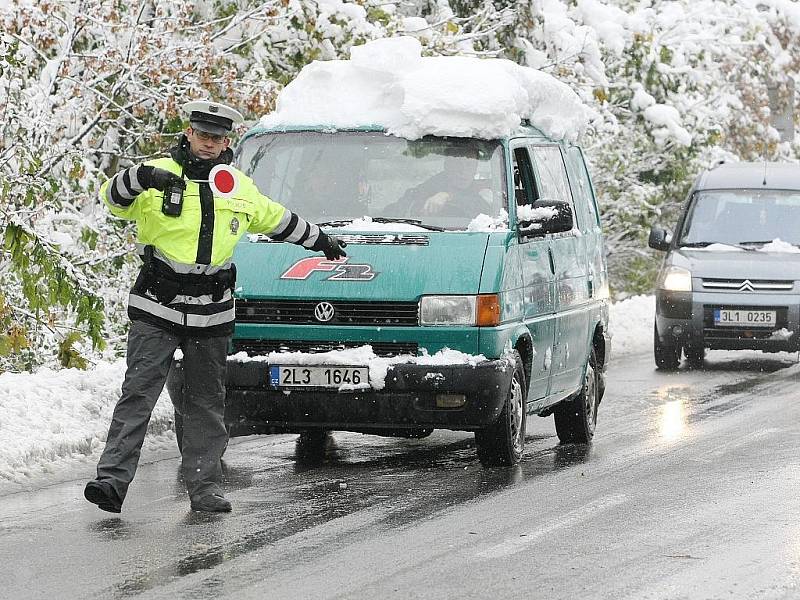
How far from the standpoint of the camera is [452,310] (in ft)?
28.1

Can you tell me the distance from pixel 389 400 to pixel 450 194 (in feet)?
4.49

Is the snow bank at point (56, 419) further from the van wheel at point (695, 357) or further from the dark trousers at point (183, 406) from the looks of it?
the van wheel at point (695, 357)

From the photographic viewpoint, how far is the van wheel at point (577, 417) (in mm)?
10469

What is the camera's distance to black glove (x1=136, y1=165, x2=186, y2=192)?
23.9 feet

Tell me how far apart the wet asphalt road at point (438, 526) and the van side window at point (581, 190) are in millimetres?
1442

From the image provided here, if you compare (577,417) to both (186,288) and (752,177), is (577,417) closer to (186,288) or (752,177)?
(186,288)

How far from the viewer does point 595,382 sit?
432 inches

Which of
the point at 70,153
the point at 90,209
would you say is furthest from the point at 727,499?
the point at 90,209

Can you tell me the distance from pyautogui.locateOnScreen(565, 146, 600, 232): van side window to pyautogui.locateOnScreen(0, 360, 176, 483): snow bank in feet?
9.58

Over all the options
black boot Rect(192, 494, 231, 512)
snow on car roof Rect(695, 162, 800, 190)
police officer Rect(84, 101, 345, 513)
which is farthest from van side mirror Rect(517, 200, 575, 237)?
snow on car roof Rect(695, 162, 800, 190)

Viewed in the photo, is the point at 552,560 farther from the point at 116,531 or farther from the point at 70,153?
the point at 70,153

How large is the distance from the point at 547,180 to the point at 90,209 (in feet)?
21.0

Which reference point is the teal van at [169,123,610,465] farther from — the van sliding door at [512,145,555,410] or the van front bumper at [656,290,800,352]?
the van front bumper at [656,290,800,352]

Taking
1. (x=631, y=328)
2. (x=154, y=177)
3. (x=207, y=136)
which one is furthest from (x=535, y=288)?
(x=631, y=328)
